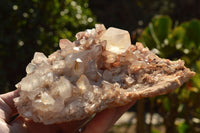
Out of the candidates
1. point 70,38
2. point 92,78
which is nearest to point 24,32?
point 70,38

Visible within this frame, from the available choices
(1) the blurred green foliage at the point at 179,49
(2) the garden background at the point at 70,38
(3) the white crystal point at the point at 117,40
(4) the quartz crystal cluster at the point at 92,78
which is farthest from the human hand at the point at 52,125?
(1) the blurred green foliage at the point at 179,49

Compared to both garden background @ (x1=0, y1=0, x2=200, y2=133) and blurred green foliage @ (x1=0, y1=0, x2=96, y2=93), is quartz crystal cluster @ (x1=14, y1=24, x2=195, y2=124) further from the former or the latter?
blurred green foliage @ (x1=0, y1=0, x2=96, y2=93)

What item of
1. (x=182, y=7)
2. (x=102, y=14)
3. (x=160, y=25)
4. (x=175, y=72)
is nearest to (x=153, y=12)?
(x=182, y=7)

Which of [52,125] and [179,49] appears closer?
[52,125]

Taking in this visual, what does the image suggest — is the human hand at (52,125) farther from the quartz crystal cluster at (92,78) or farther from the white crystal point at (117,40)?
the white crystal point at (117,40)

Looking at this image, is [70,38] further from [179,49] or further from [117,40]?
[117,40]

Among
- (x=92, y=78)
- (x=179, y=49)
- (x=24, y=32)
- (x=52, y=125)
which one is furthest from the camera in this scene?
(x=179, y=49)
